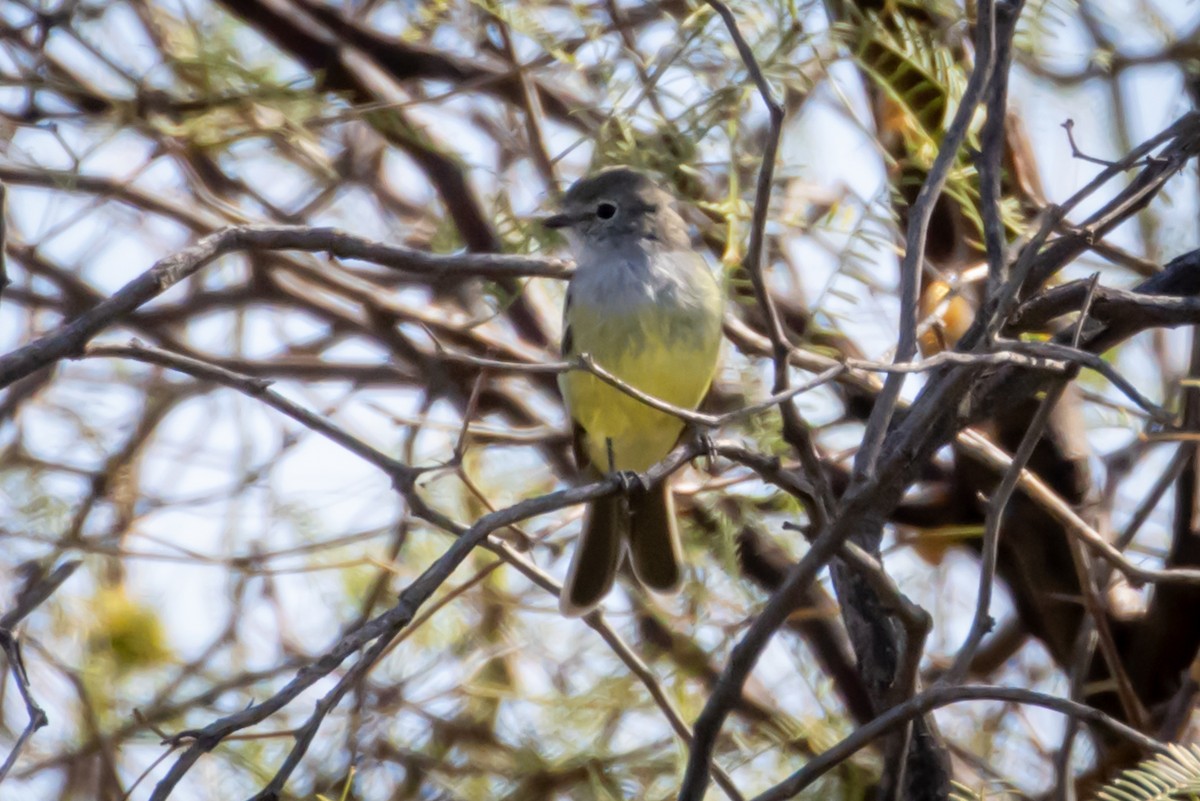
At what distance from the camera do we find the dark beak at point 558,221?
3711 millimetres

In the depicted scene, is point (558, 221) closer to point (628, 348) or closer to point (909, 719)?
point (628, 348)

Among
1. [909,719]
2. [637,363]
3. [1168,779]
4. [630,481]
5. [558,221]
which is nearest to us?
[1168,779]

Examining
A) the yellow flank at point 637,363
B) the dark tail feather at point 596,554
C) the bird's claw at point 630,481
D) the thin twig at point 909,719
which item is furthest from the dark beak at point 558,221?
the thin twig at point 909,719

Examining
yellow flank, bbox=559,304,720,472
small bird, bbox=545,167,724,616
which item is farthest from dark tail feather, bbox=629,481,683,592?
yellow flank, bbox=559,304,720,472

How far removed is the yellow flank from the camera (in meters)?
3.42

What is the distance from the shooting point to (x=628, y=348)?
3.47 meters

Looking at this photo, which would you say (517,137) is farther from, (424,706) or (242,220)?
(424,706)

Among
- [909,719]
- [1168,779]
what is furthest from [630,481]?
[1168,779]

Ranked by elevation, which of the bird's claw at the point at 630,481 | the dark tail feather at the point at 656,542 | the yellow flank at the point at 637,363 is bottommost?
the bird's claw at the point at 630,481

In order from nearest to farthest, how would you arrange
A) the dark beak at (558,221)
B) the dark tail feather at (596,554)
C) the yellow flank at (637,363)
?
the dark tail feather at (596,554) < the yellow flank at (637,363) < the dark beak at (558,221)

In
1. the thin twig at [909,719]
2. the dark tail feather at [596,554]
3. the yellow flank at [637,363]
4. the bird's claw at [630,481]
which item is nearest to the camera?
the thin twig at [909,719]

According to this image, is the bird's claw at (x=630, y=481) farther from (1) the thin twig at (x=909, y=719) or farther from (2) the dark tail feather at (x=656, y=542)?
(2) the dark tail feather at (x=656, y=542)

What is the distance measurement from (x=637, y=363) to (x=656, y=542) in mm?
439

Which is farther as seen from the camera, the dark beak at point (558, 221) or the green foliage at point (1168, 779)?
the dark beak at point (558, 221)
